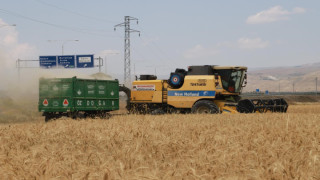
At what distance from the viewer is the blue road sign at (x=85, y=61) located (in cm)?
6188

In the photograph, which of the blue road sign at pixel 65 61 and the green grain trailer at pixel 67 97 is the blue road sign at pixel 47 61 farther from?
the green grain trailer at pixel 67 97

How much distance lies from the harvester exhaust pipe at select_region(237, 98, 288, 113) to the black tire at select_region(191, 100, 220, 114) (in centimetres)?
136

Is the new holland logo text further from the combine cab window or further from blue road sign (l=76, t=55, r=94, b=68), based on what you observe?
blue road sign (l=76, t=55, r=94, b=68)

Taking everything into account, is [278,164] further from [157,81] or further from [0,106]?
[0,106]

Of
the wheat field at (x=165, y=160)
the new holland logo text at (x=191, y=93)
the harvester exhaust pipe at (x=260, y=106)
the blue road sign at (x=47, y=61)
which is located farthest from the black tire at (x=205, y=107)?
the blue road sign at (x=47, y=61)

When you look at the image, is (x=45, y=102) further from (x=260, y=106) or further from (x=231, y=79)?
(x=260, y=106)

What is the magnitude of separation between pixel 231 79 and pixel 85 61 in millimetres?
41716

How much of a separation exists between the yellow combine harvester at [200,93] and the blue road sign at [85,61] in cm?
3821

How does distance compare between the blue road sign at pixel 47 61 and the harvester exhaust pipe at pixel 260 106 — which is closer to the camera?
the harvester exhaust pipe at pixel 260 106

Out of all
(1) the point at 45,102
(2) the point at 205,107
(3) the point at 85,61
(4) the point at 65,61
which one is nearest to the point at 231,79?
(2) the point at 205,107

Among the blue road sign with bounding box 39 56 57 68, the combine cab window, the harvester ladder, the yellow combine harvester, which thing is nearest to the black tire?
the yellow combine harvester

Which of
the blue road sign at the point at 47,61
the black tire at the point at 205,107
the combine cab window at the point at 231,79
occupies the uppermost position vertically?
the blue road sign at the point at 47,61

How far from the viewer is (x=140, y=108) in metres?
25.7

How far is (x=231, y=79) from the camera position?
23828 millimetres
